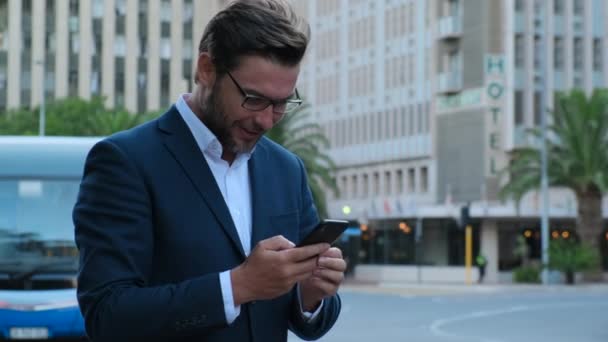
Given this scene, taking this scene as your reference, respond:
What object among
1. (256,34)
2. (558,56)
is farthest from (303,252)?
(558,56)

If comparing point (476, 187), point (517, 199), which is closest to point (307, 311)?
point (517, 199)

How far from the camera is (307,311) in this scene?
381 cm

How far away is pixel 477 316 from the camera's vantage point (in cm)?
3700

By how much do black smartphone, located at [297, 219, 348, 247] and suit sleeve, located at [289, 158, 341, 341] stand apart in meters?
0.37

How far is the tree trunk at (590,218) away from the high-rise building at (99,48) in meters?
35.1

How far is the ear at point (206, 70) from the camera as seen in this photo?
363 cm

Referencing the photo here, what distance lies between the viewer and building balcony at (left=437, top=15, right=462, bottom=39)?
76562 millimetres

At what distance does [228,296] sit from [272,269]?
6.0 inches

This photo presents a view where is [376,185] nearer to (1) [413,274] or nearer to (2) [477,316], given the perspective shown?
(1) [413,274]

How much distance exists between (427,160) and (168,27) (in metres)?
21.0

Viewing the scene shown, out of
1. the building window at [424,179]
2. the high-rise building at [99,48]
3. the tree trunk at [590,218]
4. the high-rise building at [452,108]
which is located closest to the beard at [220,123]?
the tree trunk at [590,218]

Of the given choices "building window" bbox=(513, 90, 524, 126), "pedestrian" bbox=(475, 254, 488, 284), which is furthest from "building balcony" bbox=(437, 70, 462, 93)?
"pedestrian" bbox=(475, 254, 488, 284)

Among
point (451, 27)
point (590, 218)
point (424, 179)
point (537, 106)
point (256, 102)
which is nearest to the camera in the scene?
point (256, 102)

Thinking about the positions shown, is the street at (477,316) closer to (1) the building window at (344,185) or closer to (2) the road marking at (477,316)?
(2) the road marking at (477,316)
